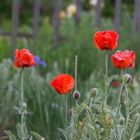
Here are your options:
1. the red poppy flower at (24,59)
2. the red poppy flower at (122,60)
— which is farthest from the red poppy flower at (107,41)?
the red poppy flower at (24,59)

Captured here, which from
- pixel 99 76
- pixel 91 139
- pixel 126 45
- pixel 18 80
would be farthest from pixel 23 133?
pixel 126 45

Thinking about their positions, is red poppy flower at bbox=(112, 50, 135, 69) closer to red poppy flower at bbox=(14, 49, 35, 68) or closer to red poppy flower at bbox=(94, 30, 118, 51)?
red poppy flower at bbox=(94, 30, 118, 51)

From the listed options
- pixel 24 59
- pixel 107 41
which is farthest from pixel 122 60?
pixel 24 59

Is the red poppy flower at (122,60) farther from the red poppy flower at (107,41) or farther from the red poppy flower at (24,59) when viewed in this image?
the red poppy flower at (24,59)

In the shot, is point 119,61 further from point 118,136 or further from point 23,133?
point 23,133

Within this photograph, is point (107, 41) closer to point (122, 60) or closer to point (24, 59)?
point (122, 60)

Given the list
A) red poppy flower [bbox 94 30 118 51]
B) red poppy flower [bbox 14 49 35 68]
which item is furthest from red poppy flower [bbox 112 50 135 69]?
red poppy flower [bbox 14 49 35 68]

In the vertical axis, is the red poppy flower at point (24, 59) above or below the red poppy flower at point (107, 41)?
below

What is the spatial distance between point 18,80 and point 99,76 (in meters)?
0.93

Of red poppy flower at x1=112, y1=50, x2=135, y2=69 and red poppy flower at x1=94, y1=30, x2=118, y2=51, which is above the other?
red poppy flower at x1=94, y1=30, x2=118, y2=51

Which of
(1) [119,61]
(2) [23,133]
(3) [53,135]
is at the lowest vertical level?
(3) [53,135]

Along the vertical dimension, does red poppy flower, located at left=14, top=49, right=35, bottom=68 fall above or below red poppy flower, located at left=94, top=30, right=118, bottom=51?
below

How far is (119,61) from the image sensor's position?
223 centimetres

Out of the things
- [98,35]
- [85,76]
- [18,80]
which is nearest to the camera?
[98,35]
